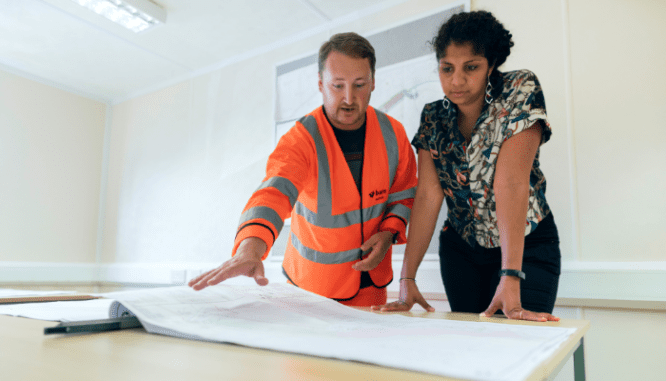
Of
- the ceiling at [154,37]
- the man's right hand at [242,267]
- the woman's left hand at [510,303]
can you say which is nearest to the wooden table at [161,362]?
the man's right hand at [242,267]

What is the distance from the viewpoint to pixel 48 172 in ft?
12.0

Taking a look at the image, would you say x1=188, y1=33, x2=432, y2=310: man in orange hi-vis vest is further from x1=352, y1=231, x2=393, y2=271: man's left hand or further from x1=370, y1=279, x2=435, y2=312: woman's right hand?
x1=370, y1=279, x2=435, y2=312: woman's right hand

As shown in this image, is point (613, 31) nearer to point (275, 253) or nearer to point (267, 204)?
point (267, 204)

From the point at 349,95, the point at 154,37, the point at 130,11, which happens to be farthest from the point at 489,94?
the point at 154,37

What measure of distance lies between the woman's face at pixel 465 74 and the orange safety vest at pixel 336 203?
29 centimetres

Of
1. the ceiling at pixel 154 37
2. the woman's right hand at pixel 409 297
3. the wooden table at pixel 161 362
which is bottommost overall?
the woman's right hand at pixel 409 297

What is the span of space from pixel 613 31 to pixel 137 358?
2.08 metres

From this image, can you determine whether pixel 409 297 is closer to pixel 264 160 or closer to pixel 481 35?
pixel 481 35

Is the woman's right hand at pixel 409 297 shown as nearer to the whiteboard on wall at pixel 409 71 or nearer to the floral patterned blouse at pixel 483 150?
the floral patterned blouse at pixel 483 150

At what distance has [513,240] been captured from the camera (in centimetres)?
95

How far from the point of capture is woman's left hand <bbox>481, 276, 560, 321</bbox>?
803mm

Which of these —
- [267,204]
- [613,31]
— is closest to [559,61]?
[613,31]

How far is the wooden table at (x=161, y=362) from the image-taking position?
0.35 metres

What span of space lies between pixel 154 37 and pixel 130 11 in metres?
0.30
